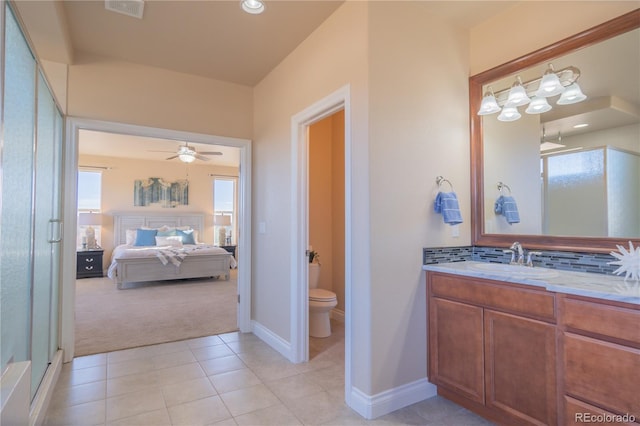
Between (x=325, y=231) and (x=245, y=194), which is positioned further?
(x=325, y=231)

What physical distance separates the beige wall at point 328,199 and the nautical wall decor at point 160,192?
212 inches

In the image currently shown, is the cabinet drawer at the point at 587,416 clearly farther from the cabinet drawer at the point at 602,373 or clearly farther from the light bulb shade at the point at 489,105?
the light bulb shade at the point at 489,105

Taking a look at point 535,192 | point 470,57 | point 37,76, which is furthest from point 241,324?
point 470,57

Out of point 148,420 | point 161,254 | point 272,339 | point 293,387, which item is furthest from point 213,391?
point 161,254

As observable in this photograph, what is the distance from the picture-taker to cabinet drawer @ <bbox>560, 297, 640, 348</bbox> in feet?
4.37

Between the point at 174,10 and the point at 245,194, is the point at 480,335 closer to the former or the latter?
the point at 245,194

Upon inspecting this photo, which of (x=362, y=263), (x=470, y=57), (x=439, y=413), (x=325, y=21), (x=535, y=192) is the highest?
(x=325, y=21)

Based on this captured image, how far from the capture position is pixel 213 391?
232 centimetres

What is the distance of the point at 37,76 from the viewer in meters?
1.93

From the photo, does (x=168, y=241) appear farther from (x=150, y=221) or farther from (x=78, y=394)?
(x=78, y=394)

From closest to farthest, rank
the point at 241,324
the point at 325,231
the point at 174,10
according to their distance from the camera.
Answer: the point at 174,10 → the point at 241,324 → the point at 325,231

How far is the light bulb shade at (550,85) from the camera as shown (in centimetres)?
208

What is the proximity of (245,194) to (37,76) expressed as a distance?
1936 millimetres

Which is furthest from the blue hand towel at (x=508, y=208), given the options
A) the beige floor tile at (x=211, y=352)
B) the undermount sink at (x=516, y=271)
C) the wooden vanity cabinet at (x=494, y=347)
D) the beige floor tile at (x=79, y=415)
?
the beige floor tile at (x=79, y=415)
